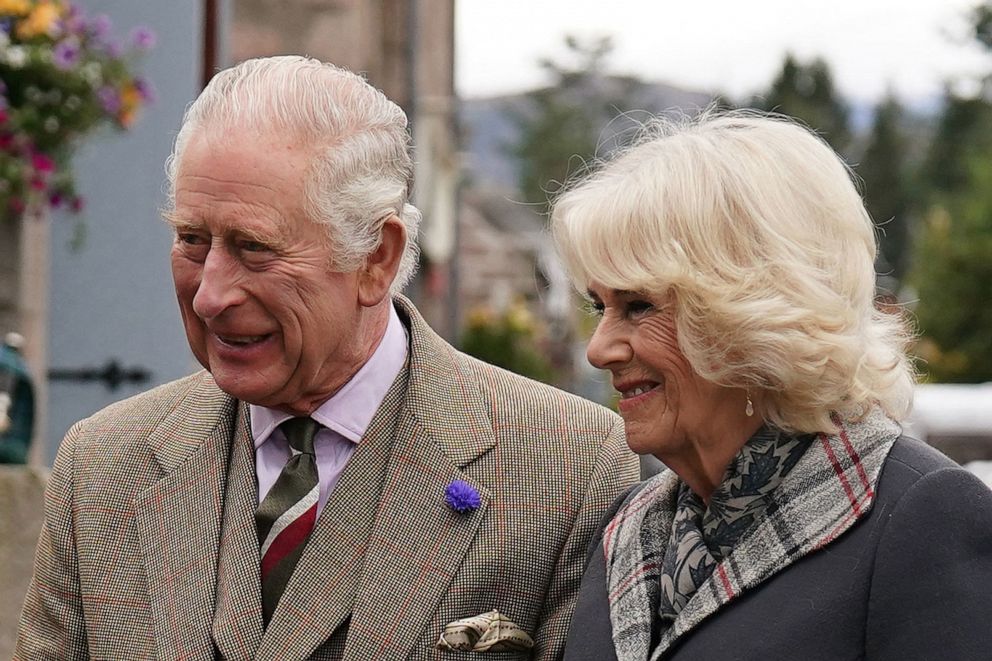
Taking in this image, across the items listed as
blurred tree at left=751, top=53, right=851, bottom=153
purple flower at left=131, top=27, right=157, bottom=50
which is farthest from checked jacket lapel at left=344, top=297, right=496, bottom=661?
blurred tree at left=751, top=53, right=851, bottom=153

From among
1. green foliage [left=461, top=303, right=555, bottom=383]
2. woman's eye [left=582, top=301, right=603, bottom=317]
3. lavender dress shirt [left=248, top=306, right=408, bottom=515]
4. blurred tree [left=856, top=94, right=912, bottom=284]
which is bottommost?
blurred tree [left=856, top=94, right=912, bottom=284]

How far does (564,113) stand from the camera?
3391 inches

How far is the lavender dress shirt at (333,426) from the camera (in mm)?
2859

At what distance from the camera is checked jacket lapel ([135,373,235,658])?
2771 mm

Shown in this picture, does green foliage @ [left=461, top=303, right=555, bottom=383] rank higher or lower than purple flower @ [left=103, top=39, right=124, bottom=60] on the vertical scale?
lower

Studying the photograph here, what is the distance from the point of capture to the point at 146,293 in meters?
6.78

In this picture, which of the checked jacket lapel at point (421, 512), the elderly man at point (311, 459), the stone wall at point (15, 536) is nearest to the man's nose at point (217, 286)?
the elderly man at point (311, 459)

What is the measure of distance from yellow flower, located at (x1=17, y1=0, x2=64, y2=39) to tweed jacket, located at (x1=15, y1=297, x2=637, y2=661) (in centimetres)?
267

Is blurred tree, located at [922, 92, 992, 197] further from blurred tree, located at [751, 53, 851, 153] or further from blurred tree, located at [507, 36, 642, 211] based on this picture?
blurred tree, located at [507, 36, 642, 211]

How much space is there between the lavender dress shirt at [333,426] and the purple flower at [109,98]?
9.64 ft

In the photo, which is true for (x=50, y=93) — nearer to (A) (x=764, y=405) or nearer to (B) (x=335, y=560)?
(B) (x=335, y=560)

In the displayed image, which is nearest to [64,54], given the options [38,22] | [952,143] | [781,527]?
[38,22]

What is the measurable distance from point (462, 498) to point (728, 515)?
0.51m

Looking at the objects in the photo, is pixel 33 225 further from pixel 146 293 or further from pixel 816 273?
pixel 816 273
